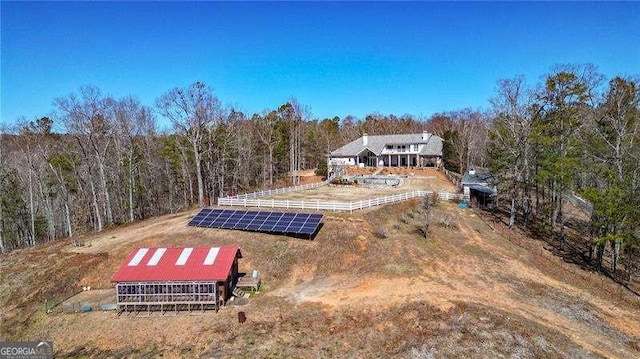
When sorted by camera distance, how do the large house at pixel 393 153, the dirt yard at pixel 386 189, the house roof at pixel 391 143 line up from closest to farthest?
the dirt yard at pixel 386 189 → the house roof at pixel 391 143 → the large house at pixel 393 153

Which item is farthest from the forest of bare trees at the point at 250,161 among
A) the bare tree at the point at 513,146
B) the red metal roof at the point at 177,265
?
the red metal roof at the point at 177,265

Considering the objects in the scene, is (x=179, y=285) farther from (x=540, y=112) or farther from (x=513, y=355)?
(x=540, y=112)

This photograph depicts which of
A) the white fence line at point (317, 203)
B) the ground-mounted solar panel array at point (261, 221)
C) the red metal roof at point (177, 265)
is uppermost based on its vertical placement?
the white fence line at point (317, 203)

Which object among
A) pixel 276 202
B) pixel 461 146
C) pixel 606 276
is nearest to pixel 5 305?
pixel 276 202

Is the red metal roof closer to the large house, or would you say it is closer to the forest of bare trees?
the forest of bare trees

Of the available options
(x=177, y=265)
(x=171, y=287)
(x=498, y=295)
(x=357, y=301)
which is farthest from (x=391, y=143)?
(x=171, y=287)

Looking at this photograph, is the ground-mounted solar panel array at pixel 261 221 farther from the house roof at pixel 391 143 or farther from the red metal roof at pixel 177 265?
the house roof at pixel 391 143
